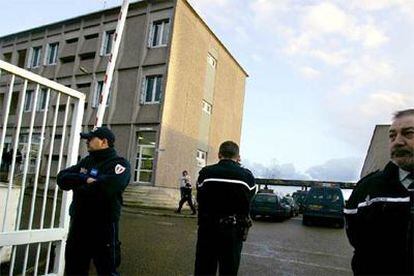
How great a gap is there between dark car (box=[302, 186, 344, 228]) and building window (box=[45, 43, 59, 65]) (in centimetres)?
2155

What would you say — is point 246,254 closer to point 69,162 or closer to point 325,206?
point 69,162

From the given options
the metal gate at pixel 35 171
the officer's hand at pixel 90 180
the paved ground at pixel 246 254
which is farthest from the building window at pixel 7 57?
the officer's hand at pixel 90 180

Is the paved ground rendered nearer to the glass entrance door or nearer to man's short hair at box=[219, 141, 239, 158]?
man's short hair at box=[219, 141, 239, 158]

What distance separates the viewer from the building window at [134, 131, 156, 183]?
23.0m

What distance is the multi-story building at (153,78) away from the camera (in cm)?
2336

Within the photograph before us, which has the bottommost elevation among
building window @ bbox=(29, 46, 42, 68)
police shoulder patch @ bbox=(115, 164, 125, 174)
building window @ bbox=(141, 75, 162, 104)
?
police shoulder patch @ bbox=(115, 164, 125, 174)

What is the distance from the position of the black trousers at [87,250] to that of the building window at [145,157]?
18858mm

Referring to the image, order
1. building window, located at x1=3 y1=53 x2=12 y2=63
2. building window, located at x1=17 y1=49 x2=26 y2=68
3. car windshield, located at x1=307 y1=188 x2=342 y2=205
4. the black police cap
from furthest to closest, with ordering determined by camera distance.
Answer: building window, located at x1=3 y1=53 x2=12 y2=63, building window, located at x1=17 y1=49 x2=26 y2=68, car windshield, located at x1=307 y1=188 x2=342 y2=205, the black police cap

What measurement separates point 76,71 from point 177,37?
8520 mm

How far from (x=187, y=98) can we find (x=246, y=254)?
678 inches

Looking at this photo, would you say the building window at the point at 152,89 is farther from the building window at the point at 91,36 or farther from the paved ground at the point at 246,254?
the paved ground at the point at 246,254

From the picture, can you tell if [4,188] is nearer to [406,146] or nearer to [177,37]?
[406,146]

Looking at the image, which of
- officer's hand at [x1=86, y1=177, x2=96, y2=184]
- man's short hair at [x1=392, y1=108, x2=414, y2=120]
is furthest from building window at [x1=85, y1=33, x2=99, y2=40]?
man's short hair at [x1=392, y1=108, x2=414, y2=120]

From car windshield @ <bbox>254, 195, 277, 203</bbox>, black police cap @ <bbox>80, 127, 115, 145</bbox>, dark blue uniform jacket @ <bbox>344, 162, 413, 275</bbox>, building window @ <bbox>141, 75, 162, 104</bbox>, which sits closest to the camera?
dark blue uniform jacket @ <bbox>344, 162, 413, 275</bbox>
